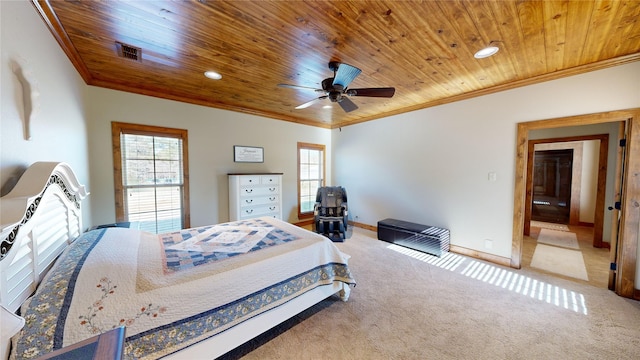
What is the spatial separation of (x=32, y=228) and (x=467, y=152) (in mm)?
4593

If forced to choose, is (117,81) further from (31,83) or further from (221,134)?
(31,83)

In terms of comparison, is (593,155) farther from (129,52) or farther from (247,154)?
(129,52)

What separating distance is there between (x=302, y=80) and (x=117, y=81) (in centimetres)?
246

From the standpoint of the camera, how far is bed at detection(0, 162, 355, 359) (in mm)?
1039

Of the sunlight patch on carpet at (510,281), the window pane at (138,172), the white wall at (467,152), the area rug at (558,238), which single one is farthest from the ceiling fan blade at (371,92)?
the area rug at (558,238)

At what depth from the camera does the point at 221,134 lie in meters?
3.95

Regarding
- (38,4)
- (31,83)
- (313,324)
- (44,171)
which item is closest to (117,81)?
(38,4)

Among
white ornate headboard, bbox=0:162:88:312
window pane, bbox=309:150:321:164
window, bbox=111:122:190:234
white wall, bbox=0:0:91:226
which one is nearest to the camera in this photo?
white ornate headboard, bbox=0:162:88:312

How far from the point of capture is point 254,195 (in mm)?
4012

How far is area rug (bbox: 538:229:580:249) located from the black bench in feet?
7.44

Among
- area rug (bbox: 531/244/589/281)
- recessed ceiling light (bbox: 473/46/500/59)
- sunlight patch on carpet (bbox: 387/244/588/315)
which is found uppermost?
recessed ceiling light (bbox: 473/46/500/59)

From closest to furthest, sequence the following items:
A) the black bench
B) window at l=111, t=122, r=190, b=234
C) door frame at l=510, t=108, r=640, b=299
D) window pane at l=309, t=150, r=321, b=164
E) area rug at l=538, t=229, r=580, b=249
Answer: door frame at l=510, t=108, r=640, b=299 → window at l=111, t=122, r=190, b=234 → the black bench → area rug at l=538, t=229, r=580, b=249 → window pane at l=309, t=150, r=321, b=164

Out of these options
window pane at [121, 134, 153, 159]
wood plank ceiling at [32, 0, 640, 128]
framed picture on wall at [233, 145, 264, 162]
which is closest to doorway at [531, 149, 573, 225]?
wood plank ceiling at [32, 0, 640, 128]

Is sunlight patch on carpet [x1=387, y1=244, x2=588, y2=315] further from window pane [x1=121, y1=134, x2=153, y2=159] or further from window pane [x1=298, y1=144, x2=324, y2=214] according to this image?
window pane [x1=121, y1=134, x2=153, y2=159]
